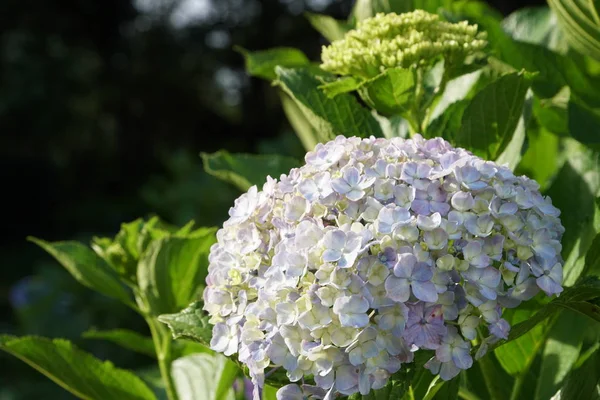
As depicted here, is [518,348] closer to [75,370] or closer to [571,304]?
[571,304]

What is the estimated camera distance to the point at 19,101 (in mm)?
10102

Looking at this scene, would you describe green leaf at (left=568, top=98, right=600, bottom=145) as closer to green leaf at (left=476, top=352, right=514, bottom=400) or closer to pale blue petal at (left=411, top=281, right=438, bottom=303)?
green leaf at (left=476, top=352, right=514, bottom=400)

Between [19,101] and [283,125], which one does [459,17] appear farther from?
[283,125]

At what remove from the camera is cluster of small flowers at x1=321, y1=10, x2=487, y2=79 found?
35.0 inches

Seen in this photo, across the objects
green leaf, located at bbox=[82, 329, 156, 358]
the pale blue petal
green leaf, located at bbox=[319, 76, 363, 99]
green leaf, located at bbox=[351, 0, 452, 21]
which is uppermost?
green leaf, located at bbox=[351, 0, 452, 21]

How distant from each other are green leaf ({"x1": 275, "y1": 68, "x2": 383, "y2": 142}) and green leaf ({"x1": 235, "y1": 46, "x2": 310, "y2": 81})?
27cm

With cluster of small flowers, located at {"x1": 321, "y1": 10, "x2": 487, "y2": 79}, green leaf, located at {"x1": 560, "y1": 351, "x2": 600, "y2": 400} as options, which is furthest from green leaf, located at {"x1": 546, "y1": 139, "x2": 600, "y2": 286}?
cluster of small flowers, located at {"x1": 321, "y1": 10, "x2": 487, "y2": 79}

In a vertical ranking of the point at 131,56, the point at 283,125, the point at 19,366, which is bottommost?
the point at 283,125

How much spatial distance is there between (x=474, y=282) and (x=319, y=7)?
10.6m

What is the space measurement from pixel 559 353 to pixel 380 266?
467 mm

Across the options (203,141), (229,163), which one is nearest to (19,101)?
(203,141)

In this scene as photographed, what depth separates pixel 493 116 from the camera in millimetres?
933

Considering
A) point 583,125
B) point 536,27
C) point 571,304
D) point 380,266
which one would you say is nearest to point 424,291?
point 380,266

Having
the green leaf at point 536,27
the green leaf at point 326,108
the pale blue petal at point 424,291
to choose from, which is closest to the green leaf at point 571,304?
the pale blue petal at point 424,291
